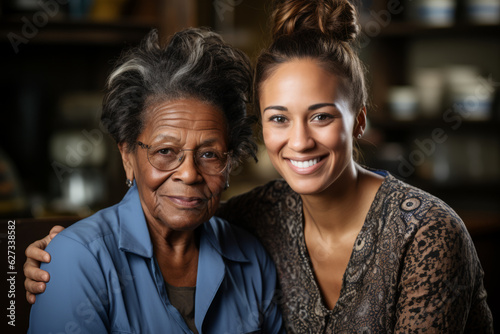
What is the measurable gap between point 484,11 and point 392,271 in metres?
2.80

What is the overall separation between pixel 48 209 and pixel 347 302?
253 cm

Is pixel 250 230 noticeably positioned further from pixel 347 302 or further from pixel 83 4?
pixel 83 4

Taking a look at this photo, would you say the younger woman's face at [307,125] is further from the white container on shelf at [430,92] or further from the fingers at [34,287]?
the white container on shelf at [430,92]

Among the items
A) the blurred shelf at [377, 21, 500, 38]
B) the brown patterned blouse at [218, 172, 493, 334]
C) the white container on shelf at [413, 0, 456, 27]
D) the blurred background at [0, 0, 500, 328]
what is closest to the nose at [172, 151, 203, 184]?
the brown patterned blouse at [218, 172, 493, 334]

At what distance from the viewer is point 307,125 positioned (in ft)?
5.21

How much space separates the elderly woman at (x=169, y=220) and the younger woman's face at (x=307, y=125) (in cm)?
13

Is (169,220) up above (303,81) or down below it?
below

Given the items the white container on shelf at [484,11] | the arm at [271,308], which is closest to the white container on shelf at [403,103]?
the white container on shelf at [484,11]

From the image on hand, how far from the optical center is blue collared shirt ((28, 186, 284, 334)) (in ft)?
4.43

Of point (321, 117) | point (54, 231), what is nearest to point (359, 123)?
point (321, 117)

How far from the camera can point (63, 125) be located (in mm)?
3873

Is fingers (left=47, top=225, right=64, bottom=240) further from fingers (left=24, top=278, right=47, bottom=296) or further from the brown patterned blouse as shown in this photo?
the brown patterned blouse

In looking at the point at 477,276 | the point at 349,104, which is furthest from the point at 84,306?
the point at 477,276

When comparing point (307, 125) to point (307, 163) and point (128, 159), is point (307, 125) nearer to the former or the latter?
point (307, 163)
